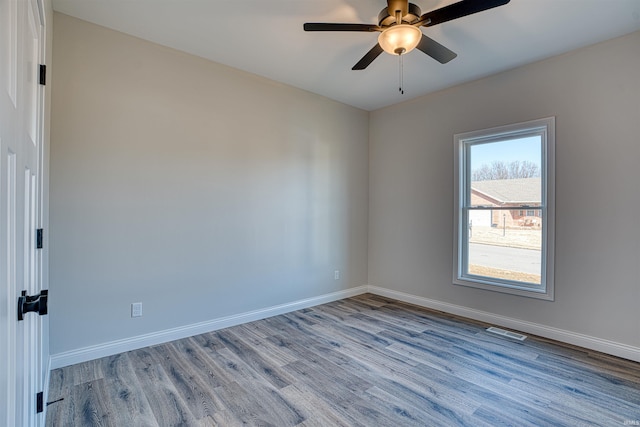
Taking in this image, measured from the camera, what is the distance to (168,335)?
9.82 feet

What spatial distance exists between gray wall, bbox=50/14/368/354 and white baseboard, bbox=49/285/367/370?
55 mm

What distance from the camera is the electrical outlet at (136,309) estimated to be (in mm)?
2814

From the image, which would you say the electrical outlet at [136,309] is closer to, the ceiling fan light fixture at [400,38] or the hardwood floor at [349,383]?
the hardwood floor at [349,383]

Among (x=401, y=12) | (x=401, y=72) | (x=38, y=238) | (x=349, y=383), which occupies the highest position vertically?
(x=401, y=72)

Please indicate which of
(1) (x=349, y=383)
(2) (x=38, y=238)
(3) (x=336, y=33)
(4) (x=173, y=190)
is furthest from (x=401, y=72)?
(2) (x=38, y=238)

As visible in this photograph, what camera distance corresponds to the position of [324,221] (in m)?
4.30

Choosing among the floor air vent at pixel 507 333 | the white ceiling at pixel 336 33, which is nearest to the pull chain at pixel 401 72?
the white ceiling at pixel 336 33

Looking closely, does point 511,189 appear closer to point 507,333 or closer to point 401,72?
point 507,333

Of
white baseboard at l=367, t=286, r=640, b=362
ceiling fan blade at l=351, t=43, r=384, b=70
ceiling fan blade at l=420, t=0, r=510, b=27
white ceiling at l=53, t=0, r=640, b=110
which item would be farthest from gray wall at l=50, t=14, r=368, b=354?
ceiling fan blade at l=420, t=0, r=510, b=27

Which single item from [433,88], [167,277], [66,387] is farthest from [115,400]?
[433,88]

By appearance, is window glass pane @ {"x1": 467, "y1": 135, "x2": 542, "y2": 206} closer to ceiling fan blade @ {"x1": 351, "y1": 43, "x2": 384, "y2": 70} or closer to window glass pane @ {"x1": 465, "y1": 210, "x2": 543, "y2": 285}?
window glass pane @ {"x1": 465, "y1": 210, "x2": 543, "y2": 285}

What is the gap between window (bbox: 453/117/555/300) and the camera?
3188 mm

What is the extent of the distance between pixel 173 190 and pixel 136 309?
1145 millimetres

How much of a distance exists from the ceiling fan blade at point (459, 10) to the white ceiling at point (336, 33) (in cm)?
40
